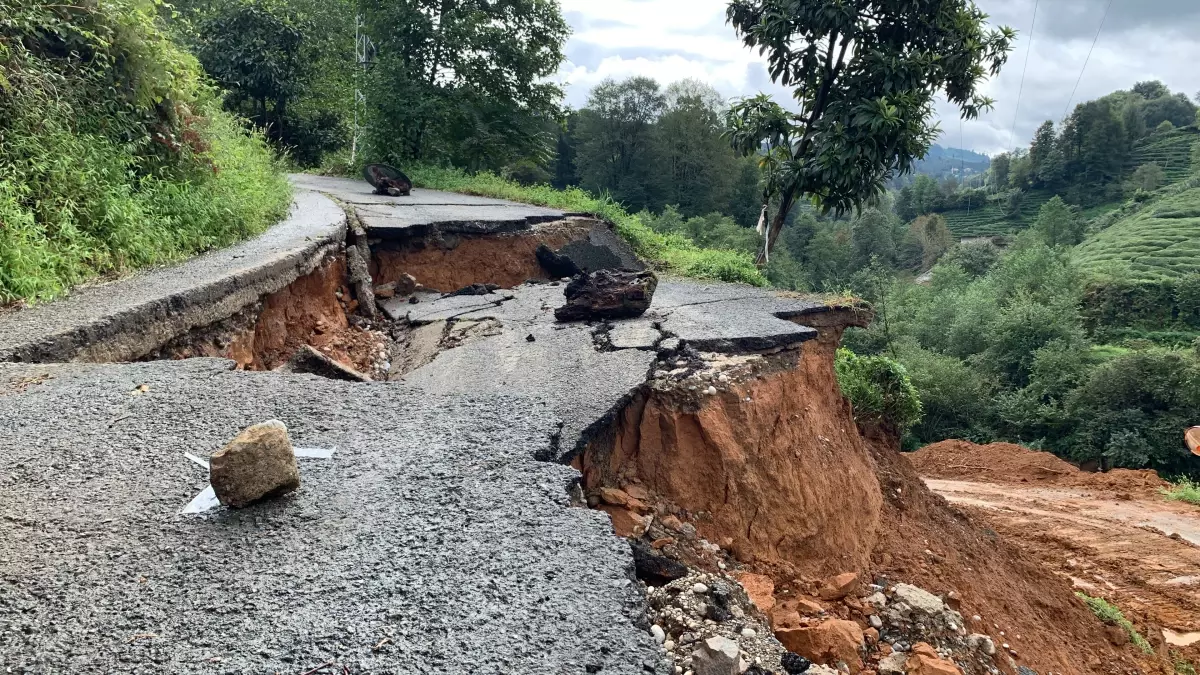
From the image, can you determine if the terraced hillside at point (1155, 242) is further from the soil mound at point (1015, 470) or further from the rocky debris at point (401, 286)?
the rocky debris at point (401, 286)

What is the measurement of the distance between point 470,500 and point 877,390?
661 centimetres

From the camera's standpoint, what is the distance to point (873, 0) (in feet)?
29.6

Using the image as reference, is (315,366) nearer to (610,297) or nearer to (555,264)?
(610,297)

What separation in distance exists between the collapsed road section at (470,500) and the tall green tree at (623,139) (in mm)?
26736

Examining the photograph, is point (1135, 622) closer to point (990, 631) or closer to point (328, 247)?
point (990, 631)

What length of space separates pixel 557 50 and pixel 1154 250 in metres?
33.8

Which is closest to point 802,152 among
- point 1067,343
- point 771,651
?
point 771,651

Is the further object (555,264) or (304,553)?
(555,264)

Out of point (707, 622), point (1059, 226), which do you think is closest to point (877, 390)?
point (707, 622)

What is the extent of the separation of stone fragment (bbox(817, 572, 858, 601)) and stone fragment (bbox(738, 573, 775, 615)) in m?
0.36

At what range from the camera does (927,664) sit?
3.27m

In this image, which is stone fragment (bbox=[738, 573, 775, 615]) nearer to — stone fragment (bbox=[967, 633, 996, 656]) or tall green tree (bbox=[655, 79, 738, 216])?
stone fragment (bbox=[967, 633, 996, 656])

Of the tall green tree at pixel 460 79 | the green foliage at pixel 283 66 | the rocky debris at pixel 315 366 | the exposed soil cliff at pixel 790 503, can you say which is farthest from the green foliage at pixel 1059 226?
the rocky debris at pixel 315 366

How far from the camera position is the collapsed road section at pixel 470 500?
168 cm
